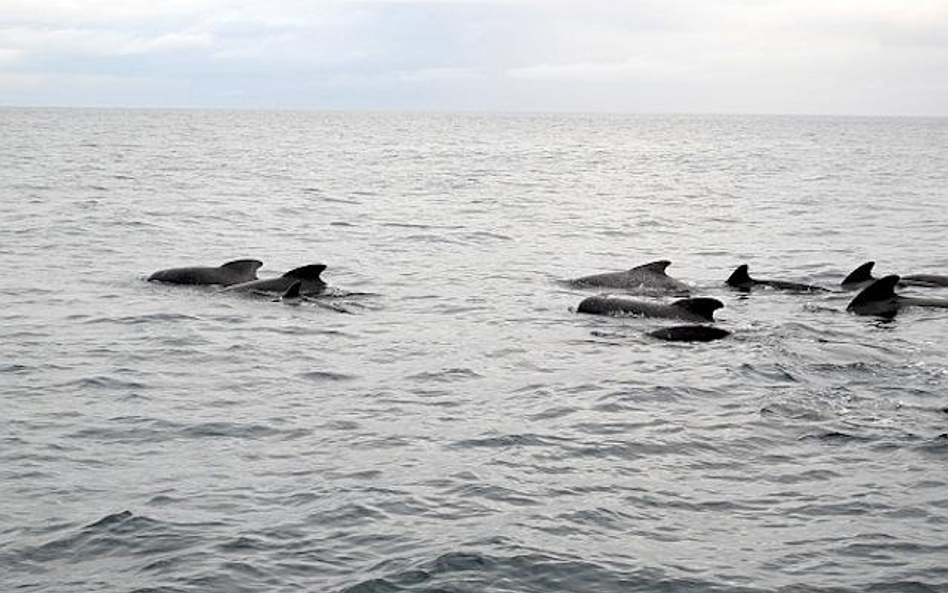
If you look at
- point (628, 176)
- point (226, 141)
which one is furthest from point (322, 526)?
point (226, 141)

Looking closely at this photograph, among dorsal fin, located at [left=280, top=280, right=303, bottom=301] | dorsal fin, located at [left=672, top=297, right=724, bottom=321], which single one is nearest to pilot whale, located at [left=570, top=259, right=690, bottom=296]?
dorsal fin, located at [left=672, top=297, right=724, bottom=321]

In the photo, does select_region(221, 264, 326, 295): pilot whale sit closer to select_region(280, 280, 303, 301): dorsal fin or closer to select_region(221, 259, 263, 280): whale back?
select_region(280, 280, 303, 301): dorsal fin

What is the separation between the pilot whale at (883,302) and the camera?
19797 mm

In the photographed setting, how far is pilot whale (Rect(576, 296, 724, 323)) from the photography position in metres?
18.6

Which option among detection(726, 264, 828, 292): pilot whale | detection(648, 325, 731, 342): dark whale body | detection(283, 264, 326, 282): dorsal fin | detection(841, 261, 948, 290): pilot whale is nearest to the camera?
detection(648, 325, 731, 342): dark whale body

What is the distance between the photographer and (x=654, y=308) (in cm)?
1903

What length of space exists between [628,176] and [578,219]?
114 ft

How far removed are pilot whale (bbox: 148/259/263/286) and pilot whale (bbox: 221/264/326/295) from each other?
0.40m

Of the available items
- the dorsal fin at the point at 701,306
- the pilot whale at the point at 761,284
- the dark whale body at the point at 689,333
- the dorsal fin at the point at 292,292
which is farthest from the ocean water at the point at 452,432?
the dorsal fin at the point at 701,306

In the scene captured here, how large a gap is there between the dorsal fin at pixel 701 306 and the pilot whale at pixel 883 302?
266cm

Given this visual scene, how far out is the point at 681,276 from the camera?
2589 centimetres

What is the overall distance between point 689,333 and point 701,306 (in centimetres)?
143

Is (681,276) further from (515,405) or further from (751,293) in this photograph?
(515,405)

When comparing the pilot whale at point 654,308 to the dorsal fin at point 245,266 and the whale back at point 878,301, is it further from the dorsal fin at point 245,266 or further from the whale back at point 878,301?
the dorsal fin at point 245,266
